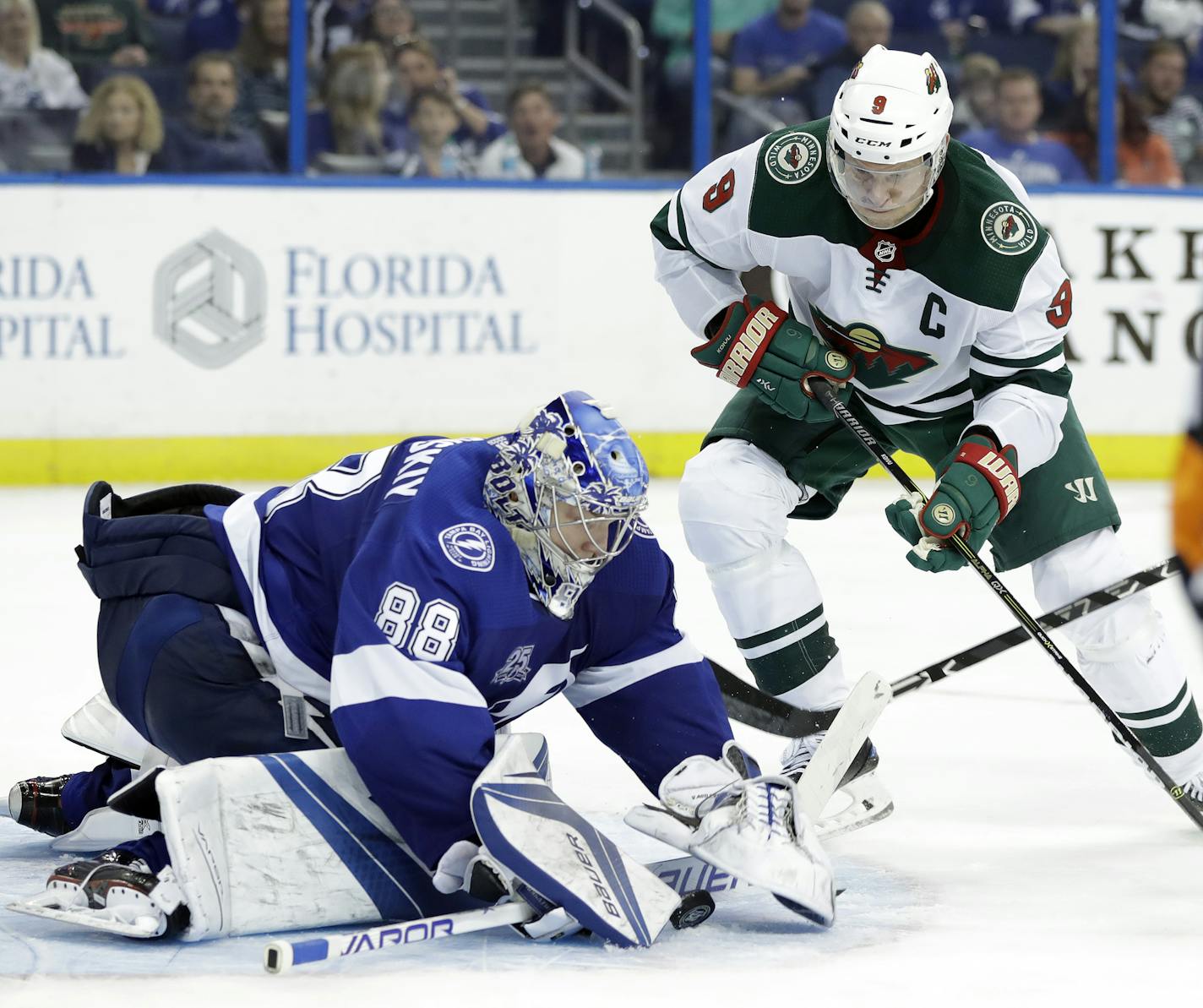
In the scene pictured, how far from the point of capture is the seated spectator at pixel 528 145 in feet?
24.2

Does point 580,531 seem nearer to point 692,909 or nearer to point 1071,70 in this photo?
point 692,909

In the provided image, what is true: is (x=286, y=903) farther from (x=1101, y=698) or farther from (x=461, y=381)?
(x=461, y=381)

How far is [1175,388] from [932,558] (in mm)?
4914

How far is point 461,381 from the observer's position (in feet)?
24.0

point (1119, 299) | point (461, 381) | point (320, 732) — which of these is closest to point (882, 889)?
point (320, 732)

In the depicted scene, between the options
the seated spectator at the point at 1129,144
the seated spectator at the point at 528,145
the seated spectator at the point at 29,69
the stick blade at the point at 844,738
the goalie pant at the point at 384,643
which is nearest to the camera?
the goalie pant at the point at 384,643

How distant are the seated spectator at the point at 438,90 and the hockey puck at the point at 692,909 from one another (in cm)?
509

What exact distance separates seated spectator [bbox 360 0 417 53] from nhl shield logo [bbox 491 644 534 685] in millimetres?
4960

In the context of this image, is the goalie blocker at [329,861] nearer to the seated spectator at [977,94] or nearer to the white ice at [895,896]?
the white ice at [895,896]

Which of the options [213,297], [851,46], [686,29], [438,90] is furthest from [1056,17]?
[213,297]

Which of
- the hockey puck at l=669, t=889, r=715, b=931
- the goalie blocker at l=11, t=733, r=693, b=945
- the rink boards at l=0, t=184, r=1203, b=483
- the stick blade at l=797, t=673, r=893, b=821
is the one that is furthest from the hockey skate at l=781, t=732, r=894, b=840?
the rink boards at l=0, t=184, r=1203, b=483

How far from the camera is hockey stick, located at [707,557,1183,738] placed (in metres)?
3.13

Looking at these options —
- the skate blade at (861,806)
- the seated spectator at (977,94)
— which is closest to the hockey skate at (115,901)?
the skate blade at (861,806)

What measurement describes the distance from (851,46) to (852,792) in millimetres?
4818
